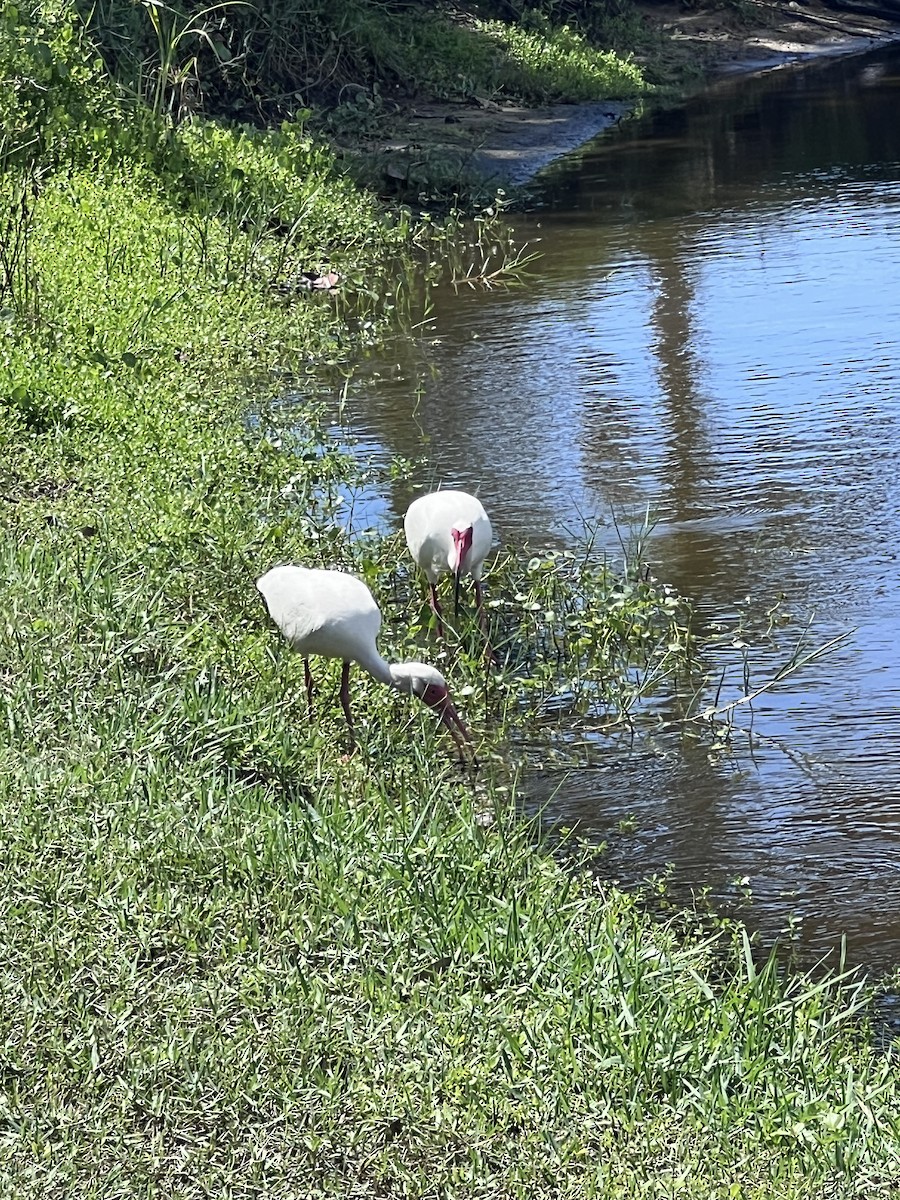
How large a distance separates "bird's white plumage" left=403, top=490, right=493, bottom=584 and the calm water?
0.92 m

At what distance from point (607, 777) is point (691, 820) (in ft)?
1.22

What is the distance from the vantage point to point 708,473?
314 inches

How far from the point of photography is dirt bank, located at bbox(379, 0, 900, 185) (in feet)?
57.1

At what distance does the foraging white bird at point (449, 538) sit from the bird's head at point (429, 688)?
76 centimetres

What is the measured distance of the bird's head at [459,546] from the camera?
5.96 m

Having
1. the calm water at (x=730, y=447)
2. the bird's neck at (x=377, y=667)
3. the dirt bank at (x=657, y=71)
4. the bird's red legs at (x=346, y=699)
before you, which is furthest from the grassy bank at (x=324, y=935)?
the dirt bank at (x=657, y=71)

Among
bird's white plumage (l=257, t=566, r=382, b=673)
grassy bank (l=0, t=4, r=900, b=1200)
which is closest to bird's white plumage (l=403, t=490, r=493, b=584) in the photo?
grassy bank (l=0, t=4, r=900, b=1200)

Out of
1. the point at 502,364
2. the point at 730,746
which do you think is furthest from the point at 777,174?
the point at 730,746

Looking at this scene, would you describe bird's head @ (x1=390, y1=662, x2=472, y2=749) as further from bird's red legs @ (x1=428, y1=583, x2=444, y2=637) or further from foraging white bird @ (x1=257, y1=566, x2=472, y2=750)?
bird's red legs @ (x1=428, y1=583, x2=444, y2=637)

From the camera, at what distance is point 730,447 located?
833 cm

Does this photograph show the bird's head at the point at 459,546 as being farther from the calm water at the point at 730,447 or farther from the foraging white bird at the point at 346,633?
the calm water at the point at 730,447

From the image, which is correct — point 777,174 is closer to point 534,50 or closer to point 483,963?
point 534,50

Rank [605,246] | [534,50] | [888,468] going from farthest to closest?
[534,50] → [605,246] → [888,468]

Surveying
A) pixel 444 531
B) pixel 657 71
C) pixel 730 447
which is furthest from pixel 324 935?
pixel 657 71
